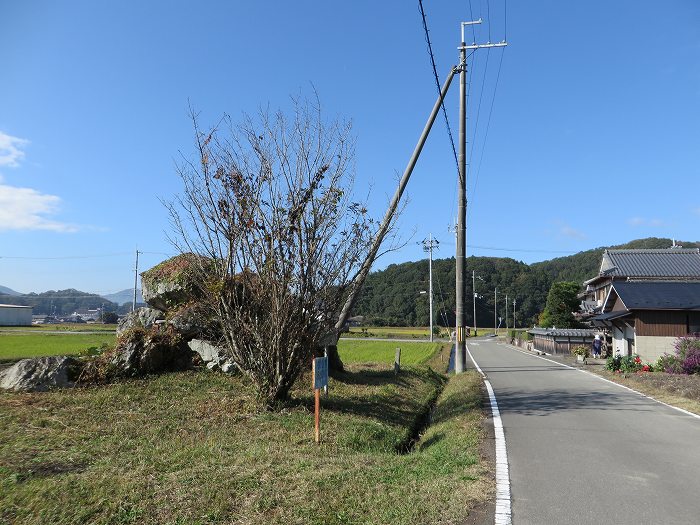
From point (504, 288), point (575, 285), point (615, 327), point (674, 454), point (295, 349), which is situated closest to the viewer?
point (674, 454)

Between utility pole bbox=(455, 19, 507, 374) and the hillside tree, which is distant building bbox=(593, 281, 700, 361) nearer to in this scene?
utility pole bbox=(455, 19, 507, 374)

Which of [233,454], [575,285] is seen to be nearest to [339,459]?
[233,454]

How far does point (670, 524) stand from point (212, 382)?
826cm

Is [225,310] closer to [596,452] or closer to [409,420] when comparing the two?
[409,420]

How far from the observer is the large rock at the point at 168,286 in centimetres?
1164

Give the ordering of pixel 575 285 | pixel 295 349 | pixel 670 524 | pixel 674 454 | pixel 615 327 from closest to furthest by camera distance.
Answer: pixel 670 524, pixel 674 454, pixel 295 349, pixel 615 327, pixel 575 285

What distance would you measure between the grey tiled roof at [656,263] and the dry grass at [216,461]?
29.0 m

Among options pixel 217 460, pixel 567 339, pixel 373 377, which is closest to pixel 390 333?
pixel 567 339

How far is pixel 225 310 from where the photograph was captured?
9.34 meters

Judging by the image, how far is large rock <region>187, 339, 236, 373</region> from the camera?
444 inches

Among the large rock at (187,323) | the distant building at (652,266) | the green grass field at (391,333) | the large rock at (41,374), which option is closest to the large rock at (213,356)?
the large rock at (187,323)

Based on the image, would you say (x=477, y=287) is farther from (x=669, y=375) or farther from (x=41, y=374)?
(x=41, y=374)

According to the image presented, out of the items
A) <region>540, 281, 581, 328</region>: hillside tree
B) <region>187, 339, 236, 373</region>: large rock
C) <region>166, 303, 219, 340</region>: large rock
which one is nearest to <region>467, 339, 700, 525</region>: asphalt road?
<region>187, 339, 236, 373</region>: large rock

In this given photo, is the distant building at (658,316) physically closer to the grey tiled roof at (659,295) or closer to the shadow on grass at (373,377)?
the grey tiled roof at (659,295)
